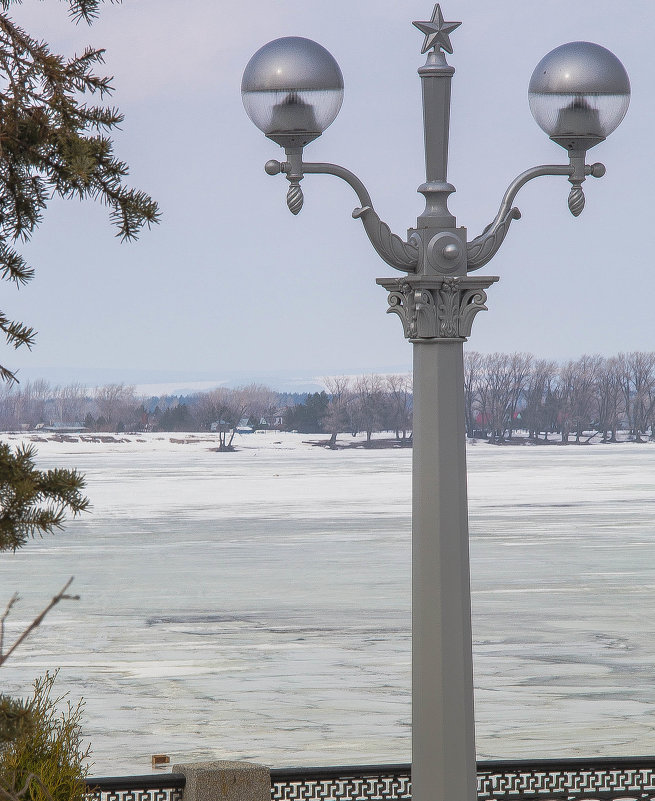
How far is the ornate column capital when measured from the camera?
14.7 feet

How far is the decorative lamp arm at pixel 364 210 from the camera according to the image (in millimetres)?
4426

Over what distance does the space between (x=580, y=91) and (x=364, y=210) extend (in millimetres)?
892

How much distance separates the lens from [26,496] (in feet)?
8.49

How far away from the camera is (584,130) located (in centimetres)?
451

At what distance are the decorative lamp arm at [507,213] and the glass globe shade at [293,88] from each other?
29.1 inches

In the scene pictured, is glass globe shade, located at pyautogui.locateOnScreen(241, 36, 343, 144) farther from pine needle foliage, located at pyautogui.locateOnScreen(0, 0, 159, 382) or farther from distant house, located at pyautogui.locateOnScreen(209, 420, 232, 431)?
distant house, located at pyautogui.locateOnScreen(209, 420, 232, 431)

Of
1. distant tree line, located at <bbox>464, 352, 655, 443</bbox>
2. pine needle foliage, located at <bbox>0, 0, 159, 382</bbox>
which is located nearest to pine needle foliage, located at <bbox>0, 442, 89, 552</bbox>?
pine needle foliage, located at <bbox>0, 0, 159, 382</bbox>

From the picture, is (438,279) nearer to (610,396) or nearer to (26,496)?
(26,496)

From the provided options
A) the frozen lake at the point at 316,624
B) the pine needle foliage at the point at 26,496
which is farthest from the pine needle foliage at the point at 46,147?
the frozen lake at the point at 316,624

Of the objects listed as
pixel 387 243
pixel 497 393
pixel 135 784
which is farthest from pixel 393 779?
pixel 497 393

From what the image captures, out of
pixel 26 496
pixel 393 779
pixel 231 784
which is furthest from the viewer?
pixel 393 779

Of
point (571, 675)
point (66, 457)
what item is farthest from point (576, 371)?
point (571, 675)

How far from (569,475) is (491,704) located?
163ft

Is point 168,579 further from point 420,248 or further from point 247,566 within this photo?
point 420,248
